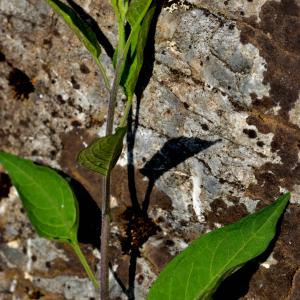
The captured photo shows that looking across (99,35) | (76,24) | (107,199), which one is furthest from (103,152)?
(99,35)

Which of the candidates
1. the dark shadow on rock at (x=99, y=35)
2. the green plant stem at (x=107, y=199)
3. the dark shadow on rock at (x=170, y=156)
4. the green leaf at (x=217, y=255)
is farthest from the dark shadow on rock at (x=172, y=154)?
the dark shadow on rock at (x=99, y=35)

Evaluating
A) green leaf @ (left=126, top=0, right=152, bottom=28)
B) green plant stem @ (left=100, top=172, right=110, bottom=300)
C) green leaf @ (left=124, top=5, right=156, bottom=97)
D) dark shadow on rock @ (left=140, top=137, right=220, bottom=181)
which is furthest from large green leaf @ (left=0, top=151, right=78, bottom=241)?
green leaf @ (left=126, top=0, right=152, bottom=28)

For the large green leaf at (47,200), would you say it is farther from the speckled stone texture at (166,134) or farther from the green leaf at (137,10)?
the green leaf at (137,10)

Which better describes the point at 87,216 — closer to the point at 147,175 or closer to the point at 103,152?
the point at 147,175

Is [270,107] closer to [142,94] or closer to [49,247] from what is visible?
[142,94]

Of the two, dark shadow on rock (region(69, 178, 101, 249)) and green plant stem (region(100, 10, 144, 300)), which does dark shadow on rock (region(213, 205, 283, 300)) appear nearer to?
green plant stem (region(100, 10, 144, 300))

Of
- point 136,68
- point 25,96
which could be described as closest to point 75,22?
point 136,68
